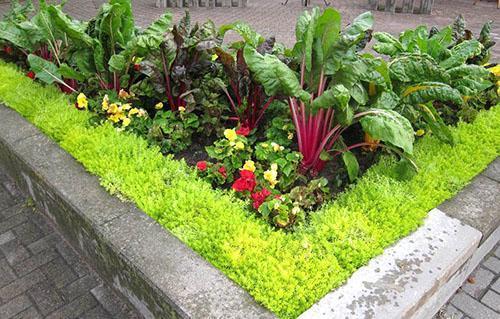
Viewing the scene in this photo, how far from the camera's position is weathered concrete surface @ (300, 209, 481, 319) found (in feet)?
6.70

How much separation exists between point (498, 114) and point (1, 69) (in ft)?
15.5

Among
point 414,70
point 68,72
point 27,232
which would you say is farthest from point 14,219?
point 414,70

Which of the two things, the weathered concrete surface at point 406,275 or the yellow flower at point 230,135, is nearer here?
the weathered concrete surface at point 406,275

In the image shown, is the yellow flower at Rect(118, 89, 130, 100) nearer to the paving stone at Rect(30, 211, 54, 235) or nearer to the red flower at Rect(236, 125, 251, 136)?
the red flower at Rect(236, 125, 251, 136)

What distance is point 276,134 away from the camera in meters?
3.25

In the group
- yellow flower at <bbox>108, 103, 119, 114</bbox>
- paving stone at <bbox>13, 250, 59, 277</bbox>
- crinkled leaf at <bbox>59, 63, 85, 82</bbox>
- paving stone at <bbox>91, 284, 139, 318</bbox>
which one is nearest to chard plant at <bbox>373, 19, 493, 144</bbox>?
yellow flower at <bbox>108, 103, 119, 114</bbox>

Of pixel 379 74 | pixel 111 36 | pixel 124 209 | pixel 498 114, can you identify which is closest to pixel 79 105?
pixel 111 36

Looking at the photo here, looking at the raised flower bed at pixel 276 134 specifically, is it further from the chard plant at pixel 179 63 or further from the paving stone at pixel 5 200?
the paving stone at pixel 5 200

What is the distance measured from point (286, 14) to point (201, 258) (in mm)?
7486

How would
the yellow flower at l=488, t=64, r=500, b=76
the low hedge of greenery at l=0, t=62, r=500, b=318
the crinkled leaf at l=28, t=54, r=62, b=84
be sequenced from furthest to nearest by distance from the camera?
1. the yellow flower at l=488, t=64, r=500, b=76
2. the crinkled leaf at l=28, t=54, r=62, b=84
3. the low hedge of greenery at l=0, t=62, r=500, b=318

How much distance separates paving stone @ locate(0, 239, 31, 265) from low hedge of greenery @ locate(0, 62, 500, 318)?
775 millimetres

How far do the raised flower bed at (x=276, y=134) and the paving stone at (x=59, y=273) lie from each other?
0.69m

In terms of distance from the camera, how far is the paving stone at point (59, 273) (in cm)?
291

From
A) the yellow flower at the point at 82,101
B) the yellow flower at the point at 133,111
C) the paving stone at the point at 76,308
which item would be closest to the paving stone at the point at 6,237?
the paving stone at the point at 76,308
